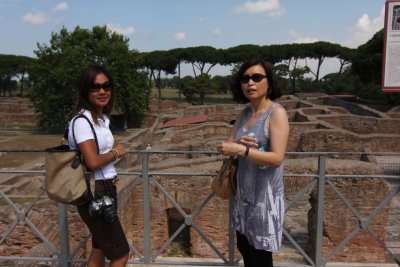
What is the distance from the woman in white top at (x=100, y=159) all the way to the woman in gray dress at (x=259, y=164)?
0.75 metres

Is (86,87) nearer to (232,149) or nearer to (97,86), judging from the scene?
(97,86)

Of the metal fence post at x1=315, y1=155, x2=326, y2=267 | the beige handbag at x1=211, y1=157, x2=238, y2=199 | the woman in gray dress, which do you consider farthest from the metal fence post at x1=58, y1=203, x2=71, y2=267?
the metal fence post at x1=315, y1=155, x2=326, y2=267

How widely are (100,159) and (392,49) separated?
9.13 feet

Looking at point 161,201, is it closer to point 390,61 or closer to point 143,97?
point 390,61

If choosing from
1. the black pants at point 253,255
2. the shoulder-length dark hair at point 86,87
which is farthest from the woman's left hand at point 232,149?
the shoulder-length dark hair at point 86,87

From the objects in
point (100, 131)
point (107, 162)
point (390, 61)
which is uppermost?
point (390, 61)

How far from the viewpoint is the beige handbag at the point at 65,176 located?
2.33m

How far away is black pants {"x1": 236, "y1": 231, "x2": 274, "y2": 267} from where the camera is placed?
2.41m

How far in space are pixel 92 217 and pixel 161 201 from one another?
5507 mm

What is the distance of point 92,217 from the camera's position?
7.89ft

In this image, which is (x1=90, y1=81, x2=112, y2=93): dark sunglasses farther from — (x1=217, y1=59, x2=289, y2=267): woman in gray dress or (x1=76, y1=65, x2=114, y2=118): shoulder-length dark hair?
(x1=217, y1=59, x2=289, y2=267): woman in gray dress

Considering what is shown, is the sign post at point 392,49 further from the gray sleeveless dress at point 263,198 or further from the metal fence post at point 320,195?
the gray sleeveless dress at point 263,198

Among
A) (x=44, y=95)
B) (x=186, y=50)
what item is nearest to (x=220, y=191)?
(x=44, y=95)

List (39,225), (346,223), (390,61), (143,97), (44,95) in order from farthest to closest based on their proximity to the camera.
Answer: (143,97) → (44,95) → (346,223) → (39,225) → (390,61)
